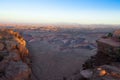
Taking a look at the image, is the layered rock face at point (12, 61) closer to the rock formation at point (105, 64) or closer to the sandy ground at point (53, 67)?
the sandy ground at point (53, 67)

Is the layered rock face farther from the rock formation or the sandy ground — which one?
the rock formation

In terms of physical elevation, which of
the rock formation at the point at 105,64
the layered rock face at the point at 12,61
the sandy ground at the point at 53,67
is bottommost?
the sandy ground at the point at 53,67

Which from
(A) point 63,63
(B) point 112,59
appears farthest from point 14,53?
(B) point 112,59

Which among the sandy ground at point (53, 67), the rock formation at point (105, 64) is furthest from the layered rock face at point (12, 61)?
the rock formation at point (105, 64)

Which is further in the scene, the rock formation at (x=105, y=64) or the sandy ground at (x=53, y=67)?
the sandy ground at (x=53, y=67)

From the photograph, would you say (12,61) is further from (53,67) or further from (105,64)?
(105,64)

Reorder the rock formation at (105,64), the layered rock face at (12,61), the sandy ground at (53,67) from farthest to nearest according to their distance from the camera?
the sandy ground at (53,67) → the layered rock face at (12,61) → the rock formation at (105,64)

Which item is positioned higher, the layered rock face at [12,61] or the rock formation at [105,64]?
the rock formation at [105,64]

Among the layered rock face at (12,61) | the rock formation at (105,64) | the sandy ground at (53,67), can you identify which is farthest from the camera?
the sandy ground at (53,67)
